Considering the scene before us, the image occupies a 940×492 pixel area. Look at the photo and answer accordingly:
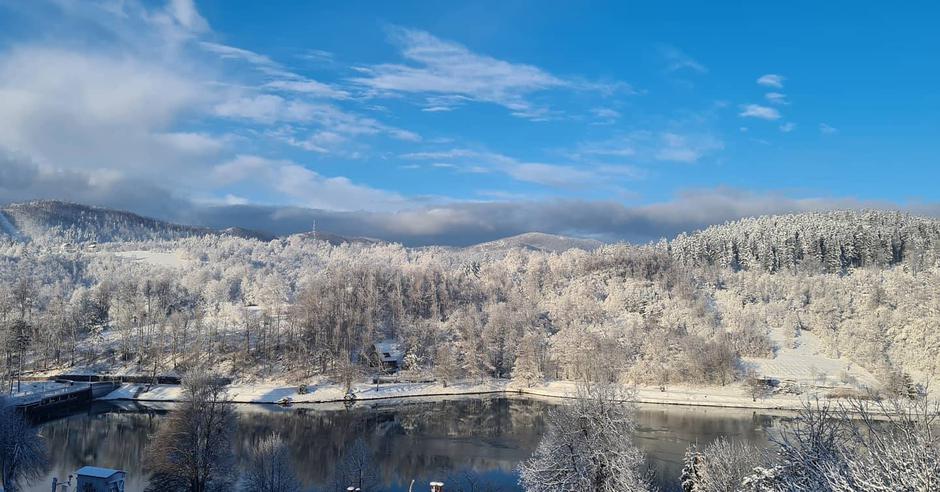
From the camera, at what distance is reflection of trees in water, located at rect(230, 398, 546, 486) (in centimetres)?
4638

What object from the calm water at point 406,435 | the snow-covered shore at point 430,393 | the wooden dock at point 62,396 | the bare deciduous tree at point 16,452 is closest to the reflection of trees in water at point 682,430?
the calm water at point 406,435

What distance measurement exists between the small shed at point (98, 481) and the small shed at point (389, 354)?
60850 mm

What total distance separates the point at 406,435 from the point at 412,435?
0.58 meters

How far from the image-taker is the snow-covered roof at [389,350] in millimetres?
95562

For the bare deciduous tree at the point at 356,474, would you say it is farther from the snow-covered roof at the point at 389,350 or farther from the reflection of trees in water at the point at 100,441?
the snow-covered roof at the point at 389,350

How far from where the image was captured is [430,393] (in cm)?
8394

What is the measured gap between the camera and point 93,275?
169625mm

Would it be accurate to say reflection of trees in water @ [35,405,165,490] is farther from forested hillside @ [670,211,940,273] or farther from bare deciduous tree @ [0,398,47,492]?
forested hillside @ [670,211,940,273]

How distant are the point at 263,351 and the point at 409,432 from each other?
42.7 meters

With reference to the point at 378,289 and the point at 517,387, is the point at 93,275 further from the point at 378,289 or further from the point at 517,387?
the point at 517,387

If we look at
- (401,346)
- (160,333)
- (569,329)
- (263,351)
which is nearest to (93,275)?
(160,333)

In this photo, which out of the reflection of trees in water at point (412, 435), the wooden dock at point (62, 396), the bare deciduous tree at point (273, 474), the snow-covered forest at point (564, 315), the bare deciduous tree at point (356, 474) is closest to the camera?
the bare deciduous tree at point (273, 474)

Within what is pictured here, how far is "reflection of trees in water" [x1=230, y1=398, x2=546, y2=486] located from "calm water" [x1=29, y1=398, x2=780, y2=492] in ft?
0.29

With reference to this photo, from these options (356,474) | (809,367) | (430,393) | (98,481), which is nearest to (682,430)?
(430,393)
